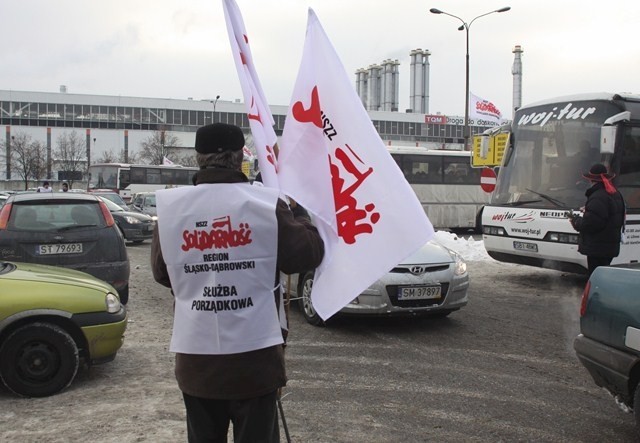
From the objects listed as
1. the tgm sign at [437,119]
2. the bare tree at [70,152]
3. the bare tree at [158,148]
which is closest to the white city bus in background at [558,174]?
the bare tree at [158,148]

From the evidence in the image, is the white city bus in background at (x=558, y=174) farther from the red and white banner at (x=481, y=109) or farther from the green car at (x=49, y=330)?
the red and white banner at (x=481, y=109)

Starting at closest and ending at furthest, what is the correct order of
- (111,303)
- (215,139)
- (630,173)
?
(215,139), (111,303), (630,173)

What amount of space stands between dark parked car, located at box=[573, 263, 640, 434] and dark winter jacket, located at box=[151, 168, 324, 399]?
246 centimetres

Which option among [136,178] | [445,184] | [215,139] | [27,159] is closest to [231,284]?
[215,139]

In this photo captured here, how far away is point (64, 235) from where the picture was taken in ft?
24.2

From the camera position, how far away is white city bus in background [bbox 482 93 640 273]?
9.58 metres

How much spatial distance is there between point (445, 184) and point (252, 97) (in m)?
20.6

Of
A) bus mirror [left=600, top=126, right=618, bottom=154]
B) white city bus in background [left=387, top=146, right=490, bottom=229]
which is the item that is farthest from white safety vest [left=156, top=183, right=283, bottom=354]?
white city bus in background [left=387, top=146, right=490, bottom=229]

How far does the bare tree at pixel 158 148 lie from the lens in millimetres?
59531

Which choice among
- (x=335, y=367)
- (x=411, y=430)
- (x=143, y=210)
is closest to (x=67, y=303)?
(x=335, y=367)

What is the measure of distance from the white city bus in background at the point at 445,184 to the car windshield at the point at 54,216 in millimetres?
15807

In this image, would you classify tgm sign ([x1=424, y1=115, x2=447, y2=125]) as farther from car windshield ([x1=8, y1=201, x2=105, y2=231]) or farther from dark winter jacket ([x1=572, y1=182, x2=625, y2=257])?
car windshield ([x1=8, y1=201, x2=105, y2=231])

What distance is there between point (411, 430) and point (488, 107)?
36699 mm

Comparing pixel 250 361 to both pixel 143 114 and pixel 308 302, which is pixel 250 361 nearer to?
pixel 308 302
